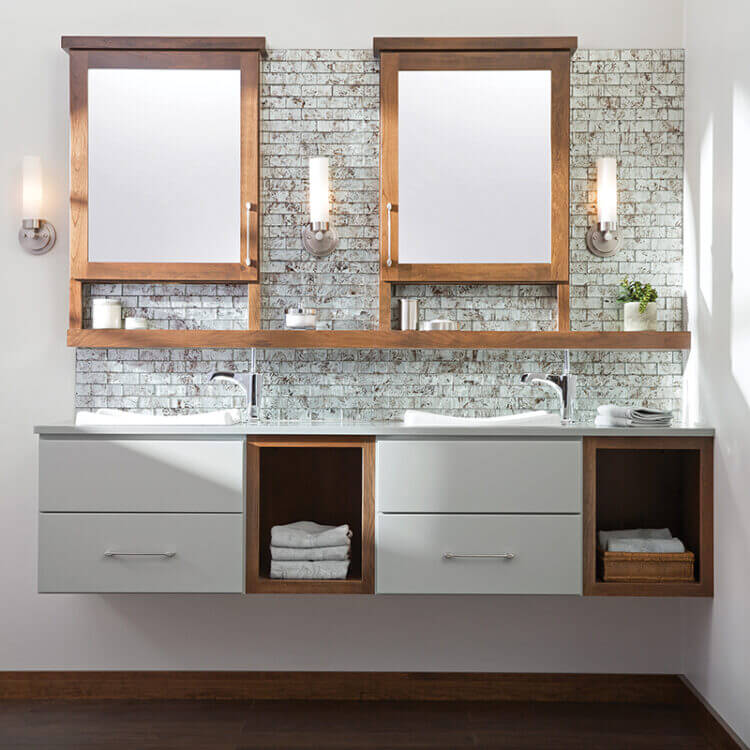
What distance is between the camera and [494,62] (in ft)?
9.04

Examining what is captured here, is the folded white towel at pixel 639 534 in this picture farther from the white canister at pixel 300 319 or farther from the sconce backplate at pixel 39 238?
the sconce backplate at pixel 39 238

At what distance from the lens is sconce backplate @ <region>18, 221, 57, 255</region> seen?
9.22ft

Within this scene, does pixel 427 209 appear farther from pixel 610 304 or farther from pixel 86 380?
pixel 86 380

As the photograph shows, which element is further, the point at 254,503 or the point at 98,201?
the point at 98,201

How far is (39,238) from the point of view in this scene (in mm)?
2814

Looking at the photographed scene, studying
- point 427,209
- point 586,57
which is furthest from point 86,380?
point 586,57

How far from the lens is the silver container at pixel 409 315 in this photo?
2.76 metres

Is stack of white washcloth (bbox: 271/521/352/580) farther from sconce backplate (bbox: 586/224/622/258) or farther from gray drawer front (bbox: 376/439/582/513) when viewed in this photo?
sconce backplate (bbox: 586/224/622/258)

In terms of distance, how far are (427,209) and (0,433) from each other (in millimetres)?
1677

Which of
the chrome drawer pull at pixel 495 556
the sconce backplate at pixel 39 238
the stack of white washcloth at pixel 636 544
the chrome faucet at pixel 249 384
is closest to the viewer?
the chrome drawer pull at pixel 495 556

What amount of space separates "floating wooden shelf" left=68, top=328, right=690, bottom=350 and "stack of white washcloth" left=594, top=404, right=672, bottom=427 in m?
0.28

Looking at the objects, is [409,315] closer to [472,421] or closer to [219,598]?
[472,421]

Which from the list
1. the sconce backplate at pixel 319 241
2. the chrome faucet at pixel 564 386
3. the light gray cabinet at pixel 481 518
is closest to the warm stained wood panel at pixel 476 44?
the sconce backplate at pixel 319 241

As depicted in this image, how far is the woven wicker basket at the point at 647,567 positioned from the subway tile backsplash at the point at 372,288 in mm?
550
